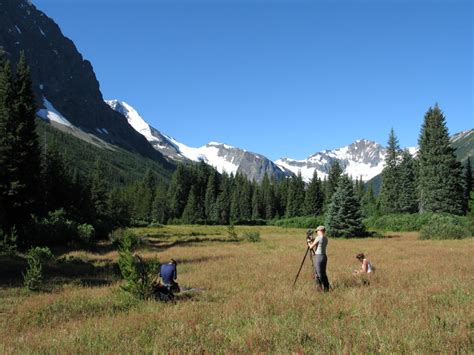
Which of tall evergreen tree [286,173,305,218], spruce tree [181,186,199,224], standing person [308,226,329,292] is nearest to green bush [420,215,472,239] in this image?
standing person [308,226,329,292]

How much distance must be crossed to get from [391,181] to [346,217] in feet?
108

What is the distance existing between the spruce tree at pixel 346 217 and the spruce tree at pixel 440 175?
16.4m

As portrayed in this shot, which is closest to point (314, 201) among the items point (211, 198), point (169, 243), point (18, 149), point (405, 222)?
point (211, 198)

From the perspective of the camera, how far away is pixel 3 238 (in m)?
28.4

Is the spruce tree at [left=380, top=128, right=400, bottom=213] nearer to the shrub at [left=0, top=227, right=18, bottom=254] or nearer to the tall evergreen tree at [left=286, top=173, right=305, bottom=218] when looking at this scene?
the tall evergreen tree at [left=286, top=173, right=305, bottom=218]

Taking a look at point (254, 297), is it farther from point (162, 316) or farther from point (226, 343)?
point (226, 343)

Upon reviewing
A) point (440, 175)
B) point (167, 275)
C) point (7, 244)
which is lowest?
point (167, 275)

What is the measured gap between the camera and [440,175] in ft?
191

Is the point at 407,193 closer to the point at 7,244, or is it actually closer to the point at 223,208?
the point at 223,208

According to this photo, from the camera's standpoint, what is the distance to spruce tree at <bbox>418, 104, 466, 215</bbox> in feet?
190

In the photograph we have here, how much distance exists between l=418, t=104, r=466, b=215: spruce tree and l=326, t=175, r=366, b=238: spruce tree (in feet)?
53.8

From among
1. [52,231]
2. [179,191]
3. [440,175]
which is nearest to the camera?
[52,231]

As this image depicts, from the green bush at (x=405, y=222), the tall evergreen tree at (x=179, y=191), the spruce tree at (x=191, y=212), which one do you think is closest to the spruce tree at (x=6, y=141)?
the green bush at (x=405, y=222)

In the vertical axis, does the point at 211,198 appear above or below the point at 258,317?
above
